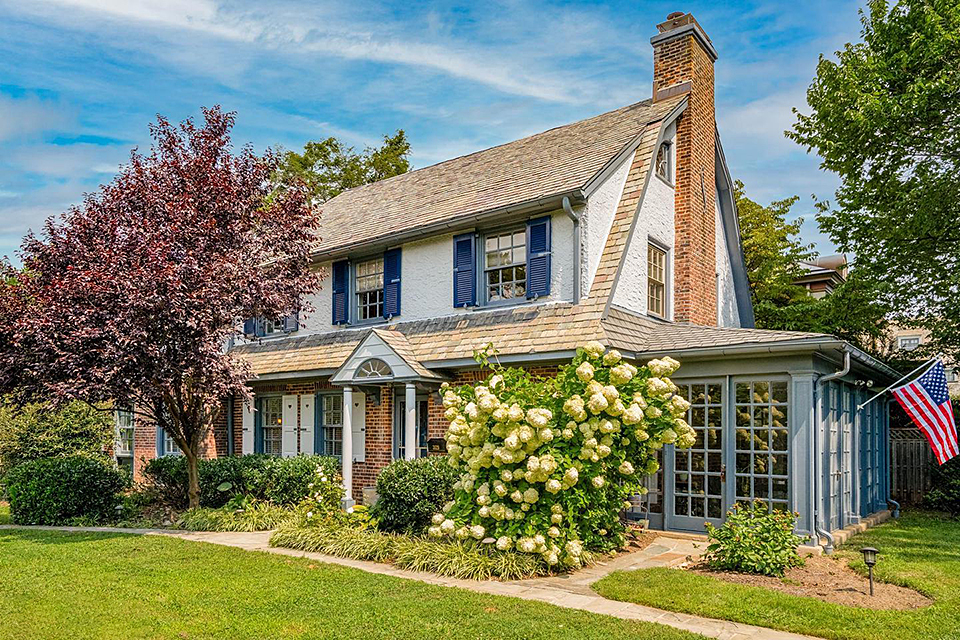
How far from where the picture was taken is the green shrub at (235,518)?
11.6 metres

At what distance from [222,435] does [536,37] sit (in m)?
11.5

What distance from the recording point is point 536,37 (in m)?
10.8

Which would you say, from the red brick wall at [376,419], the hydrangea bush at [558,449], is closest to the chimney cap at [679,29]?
the red brick wall at [376,419]

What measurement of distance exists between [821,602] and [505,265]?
7348 millimetres

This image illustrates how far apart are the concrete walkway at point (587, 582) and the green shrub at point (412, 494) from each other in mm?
1325

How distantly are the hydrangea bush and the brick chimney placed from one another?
5.36 meters

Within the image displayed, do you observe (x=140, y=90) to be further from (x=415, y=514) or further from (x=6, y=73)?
(x=415, y=514)

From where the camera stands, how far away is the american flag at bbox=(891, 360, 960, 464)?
395 inches

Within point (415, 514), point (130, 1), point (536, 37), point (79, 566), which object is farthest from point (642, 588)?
point (130, 1)

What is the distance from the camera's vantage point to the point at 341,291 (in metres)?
15.3

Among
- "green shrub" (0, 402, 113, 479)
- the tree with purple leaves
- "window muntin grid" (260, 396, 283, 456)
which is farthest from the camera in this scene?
"green shrub" (0, 402, 113, 479)

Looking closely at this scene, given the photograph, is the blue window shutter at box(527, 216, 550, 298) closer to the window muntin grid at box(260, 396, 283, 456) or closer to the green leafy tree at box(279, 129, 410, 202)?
the window muntin grid at box(260, 396, 283, 456)

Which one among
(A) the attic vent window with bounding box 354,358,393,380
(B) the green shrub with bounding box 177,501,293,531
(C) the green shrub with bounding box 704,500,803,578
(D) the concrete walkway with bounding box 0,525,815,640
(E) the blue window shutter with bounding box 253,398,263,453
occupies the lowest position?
(B) the green shrub with bounding box 177,501,293,531

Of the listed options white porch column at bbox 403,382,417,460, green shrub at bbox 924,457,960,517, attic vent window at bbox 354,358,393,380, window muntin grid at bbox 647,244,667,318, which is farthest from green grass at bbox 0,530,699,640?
green shrub at bbox 924,457,960,517
